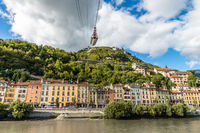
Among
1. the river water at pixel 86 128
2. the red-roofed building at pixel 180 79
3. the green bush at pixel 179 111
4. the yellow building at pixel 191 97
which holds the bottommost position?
the river water at pixel 86 128

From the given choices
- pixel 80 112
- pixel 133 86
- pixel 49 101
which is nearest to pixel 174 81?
pixel 133 86

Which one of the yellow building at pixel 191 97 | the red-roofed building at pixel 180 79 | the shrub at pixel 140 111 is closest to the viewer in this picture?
the shrub at pixel 140 111

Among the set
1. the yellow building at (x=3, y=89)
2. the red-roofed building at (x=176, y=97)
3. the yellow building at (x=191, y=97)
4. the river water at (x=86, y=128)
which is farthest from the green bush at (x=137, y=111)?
the yellow building at (x=3, y=89)

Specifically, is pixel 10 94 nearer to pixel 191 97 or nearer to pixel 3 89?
pixel 3 89

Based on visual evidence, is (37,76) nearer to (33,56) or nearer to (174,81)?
(33,56)

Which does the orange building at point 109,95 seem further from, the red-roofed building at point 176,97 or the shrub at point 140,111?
the red-roofed building at point 176,97

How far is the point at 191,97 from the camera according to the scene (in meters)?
65.4

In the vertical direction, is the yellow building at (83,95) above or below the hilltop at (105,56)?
below

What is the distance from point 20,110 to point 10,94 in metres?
15.6

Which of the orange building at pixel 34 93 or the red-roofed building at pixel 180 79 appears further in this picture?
the red-roofed building at pixel 180 79

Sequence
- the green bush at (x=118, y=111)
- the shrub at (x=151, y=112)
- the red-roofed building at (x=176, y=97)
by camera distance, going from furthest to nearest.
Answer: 1. the red-roofed building at (x=176, y=97)
2. the shrub at (x=151, y=112)
3. the green bush at (x=118, y=111)

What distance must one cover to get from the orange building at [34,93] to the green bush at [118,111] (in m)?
24.8

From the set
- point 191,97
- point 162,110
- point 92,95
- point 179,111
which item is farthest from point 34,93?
point 191,97

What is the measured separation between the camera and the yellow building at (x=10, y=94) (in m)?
46.0
